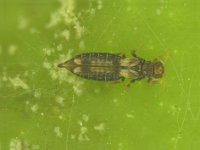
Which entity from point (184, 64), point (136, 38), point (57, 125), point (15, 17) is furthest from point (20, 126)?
point (184, 64)

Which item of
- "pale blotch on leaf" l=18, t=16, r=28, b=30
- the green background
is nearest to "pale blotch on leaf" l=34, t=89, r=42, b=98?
the green background

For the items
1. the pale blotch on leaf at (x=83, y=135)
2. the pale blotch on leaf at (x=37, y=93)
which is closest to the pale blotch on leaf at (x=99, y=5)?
the pale blotch on leaf at (x=37, y=93)

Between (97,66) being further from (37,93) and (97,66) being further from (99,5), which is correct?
(37,93)

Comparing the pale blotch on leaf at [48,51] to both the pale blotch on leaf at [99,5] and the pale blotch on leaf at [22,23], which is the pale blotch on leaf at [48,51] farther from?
the pale blotch on leaf at [99,5]

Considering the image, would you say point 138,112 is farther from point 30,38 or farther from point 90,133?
point 30,38

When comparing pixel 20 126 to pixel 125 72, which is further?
pixel 20 126

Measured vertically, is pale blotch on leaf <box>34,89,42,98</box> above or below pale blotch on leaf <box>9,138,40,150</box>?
above

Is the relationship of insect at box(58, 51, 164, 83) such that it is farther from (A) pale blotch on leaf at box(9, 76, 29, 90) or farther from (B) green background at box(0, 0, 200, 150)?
(A) pale blotch on leaf at box(9, 76, 29, 90)
